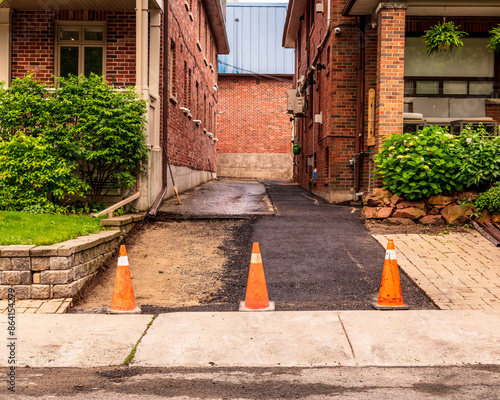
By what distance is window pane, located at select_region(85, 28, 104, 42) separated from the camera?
37.4 feet

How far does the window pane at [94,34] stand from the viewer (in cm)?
1141

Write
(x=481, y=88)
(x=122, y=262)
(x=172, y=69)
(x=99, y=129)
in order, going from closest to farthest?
1. (x=122, y=262)
2. (x=99, y=129)
3. (x=481, y=88)
4. (x=172, y=69)

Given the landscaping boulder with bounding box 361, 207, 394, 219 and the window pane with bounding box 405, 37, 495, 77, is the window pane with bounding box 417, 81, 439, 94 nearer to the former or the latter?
the window pane with bounding box 405, 37, 495, 77

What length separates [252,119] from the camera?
31.7 meters

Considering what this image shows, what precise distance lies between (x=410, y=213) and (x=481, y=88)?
18.5 feet

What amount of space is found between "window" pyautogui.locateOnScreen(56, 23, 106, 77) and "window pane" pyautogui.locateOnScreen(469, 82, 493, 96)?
9.07m

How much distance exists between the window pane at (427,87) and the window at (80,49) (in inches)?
308

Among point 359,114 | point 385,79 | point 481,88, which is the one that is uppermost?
point 481,88

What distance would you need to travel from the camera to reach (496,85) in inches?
504

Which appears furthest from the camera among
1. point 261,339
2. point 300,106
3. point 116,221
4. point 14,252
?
point 300,106

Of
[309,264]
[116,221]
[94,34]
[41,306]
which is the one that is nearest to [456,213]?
[309,264]

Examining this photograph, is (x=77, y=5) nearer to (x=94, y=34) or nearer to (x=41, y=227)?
(x=94, y=34)

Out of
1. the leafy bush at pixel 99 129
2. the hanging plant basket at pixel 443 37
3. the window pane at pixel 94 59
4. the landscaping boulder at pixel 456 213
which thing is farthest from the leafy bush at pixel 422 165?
the window pane at pixel 94 59

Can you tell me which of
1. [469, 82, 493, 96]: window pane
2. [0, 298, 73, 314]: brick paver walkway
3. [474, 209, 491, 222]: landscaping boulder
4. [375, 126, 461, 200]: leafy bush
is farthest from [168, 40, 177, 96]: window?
[0, 298, 73, 314]: brick paver walkway
